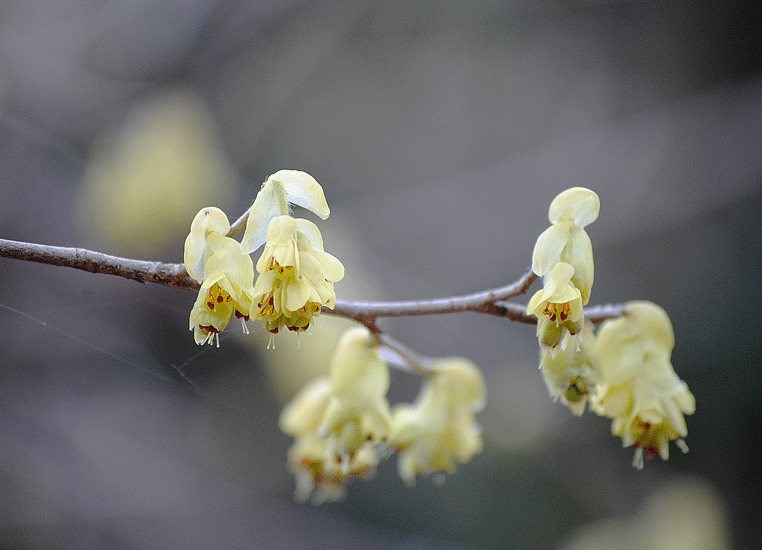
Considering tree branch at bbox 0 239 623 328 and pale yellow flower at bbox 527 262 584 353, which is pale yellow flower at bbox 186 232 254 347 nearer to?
tree branch at bbox 0 239 623 328

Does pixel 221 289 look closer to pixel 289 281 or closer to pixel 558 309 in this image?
pixel 289 281

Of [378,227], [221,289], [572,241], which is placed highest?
[378,227]

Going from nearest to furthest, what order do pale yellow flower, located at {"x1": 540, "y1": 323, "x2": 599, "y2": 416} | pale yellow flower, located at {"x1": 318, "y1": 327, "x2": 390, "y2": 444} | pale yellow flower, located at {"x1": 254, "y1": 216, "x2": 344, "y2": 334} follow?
pale yellow flower, located at {"x1": 254, "y1": 216, "x2": 344, "y2": 334} < pale yellow flower, located at {"x1": 540, "y1": 323, "x2": 599, "y2": 416} < pale yellow flower, located at {"x1": 318, "y1": 327, "x2": 390, "y2": 444}

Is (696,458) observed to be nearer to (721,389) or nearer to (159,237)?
(721,389)

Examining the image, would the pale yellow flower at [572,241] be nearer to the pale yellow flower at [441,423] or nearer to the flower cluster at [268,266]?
the flower cluster at [268,266]

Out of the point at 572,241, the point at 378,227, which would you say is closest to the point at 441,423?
the point at 572,241

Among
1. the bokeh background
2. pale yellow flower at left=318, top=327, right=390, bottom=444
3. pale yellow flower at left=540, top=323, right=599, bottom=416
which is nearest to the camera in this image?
pale yellow flower at left=540, top=323, right=599, bottom=416

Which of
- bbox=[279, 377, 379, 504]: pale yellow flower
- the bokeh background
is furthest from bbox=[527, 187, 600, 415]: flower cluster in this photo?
the bokeh background
